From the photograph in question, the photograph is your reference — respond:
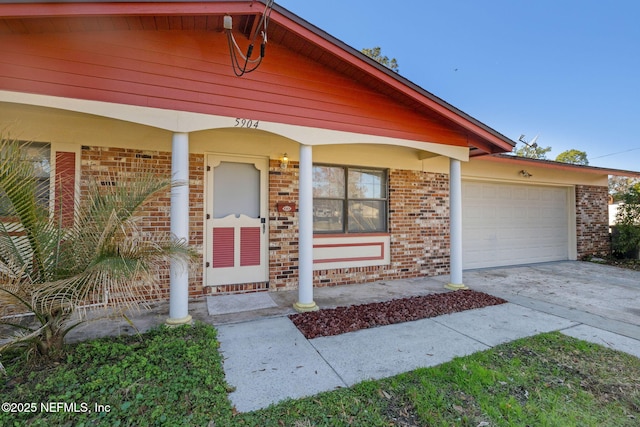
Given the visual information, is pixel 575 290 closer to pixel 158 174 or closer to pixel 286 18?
pixel 286 18

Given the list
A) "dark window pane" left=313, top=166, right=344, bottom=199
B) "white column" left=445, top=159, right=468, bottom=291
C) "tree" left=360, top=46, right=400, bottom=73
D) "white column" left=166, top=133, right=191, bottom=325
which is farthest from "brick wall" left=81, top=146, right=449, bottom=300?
"tree" left=360, top=46, right=400, bottom=73

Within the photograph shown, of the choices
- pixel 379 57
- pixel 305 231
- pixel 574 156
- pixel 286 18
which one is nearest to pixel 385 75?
pixel 286 18

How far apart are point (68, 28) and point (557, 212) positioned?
11987mm

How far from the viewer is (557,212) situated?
9125 millimetres

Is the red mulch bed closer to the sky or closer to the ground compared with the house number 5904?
closer to the ground

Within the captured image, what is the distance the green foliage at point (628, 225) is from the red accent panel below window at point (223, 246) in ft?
38.5

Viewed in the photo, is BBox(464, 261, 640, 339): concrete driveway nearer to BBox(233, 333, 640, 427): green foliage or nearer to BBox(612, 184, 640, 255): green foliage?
BBox(233, 333, 640, 427): green foliage

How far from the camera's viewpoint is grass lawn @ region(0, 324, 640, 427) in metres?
2.04

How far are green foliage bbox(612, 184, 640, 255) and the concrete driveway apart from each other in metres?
1.76

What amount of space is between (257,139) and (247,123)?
1.25m

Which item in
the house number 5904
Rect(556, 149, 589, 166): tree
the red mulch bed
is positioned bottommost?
the red mulch bed

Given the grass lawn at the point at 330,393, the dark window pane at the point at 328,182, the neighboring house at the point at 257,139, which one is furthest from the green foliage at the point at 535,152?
the grass lawn at the point at 330,393

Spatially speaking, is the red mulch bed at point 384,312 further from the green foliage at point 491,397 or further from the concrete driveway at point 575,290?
the green foliage at point 491,397

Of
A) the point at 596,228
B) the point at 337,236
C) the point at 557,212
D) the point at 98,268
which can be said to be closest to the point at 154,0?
the point at 98,268
